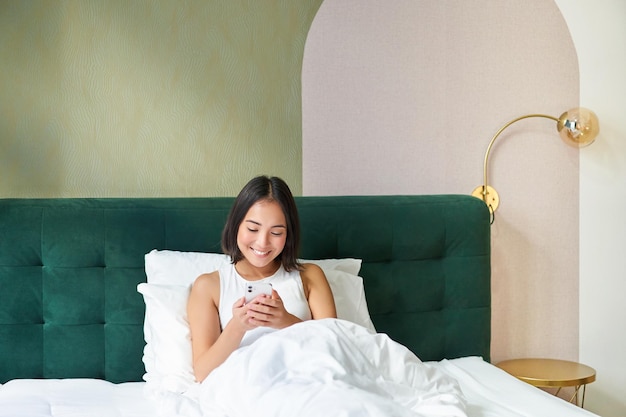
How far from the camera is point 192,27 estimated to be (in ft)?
9.77

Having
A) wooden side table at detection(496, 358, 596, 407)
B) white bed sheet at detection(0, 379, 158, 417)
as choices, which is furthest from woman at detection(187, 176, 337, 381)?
wooden side table at detection(496, 358, 596, 407)

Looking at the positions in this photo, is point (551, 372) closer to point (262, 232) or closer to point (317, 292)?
point (317, 292)

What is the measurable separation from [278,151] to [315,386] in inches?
54.5

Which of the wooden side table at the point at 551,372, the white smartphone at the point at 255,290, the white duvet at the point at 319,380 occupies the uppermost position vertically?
the white smartphone at the point at 255,290

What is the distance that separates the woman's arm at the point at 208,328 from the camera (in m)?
2.27

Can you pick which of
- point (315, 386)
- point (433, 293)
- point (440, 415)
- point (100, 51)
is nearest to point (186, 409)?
point (315, 386)

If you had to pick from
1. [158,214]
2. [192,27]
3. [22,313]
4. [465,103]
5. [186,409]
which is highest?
[192,27]

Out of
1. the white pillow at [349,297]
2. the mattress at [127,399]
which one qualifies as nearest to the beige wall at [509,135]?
the white pillow at [349,297]

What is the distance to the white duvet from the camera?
1.88 meters

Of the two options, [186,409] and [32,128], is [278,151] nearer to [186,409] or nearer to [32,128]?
[32,128]

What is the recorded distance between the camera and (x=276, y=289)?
2.51m

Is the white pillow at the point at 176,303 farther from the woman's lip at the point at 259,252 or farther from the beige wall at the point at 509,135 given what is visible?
the beige wall at the point at 509,135

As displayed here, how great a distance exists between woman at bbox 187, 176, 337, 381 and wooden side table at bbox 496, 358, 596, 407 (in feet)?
3.14

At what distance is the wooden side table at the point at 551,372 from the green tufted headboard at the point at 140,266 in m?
0.20
